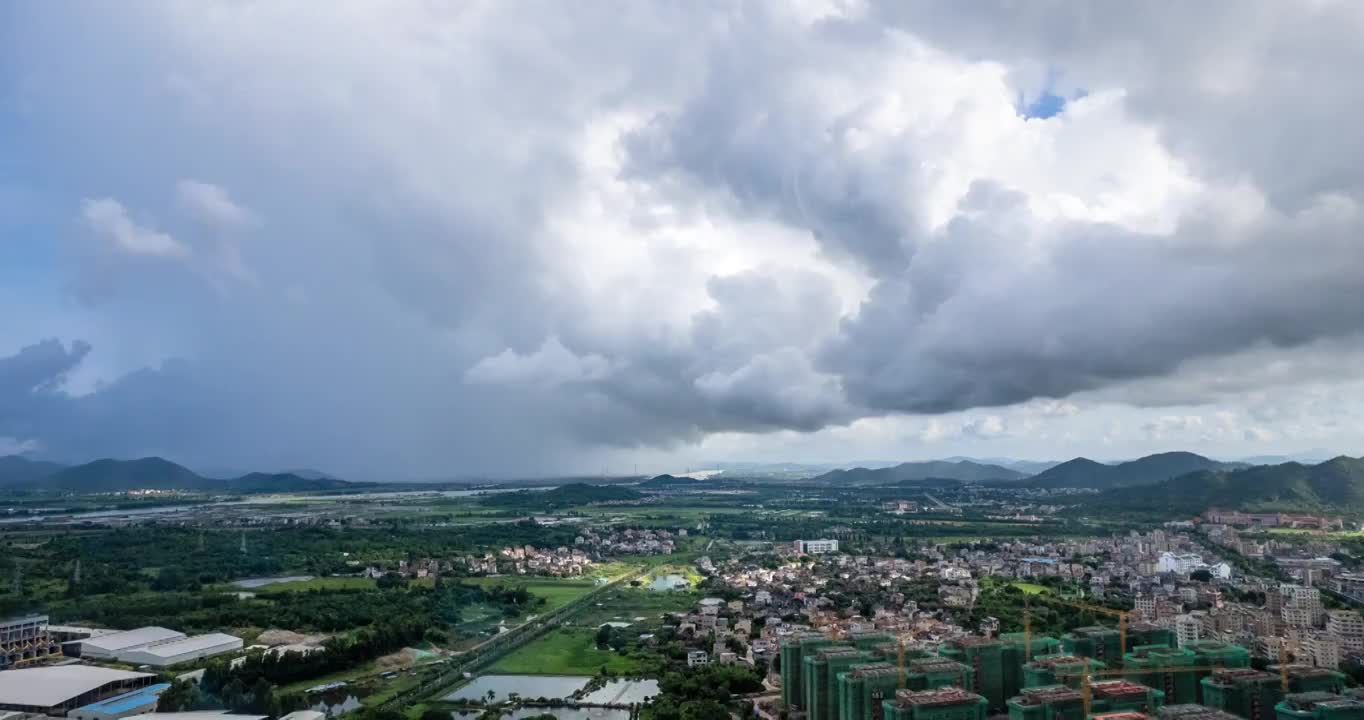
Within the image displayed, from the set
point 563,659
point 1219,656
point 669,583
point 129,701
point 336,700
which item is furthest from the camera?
point 669,583

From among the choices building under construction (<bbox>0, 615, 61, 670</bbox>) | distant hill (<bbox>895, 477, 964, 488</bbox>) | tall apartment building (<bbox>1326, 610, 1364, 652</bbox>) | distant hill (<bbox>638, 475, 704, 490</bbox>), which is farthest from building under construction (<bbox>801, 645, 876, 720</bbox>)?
distant hill (<bbox>638, 475, 704, 490</bbox>)

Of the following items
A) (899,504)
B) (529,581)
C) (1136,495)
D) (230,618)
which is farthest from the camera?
(899,504)

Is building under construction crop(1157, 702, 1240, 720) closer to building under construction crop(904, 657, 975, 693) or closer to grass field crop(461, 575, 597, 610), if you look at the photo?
building under construction crop(904, 657, 975, 693)

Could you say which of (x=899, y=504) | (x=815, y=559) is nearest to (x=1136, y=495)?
(x=899, y=504)

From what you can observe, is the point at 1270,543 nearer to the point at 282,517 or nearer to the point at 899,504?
the point at 899,504

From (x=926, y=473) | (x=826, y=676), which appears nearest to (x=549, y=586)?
(x=826, y=676)

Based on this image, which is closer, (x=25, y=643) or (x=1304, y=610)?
(x=25, y=643)

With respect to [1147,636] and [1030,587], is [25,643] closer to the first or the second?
[1147,636]

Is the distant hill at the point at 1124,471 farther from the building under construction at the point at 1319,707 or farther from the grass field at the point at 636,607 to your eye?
the building under construction at the point at 1319,707
